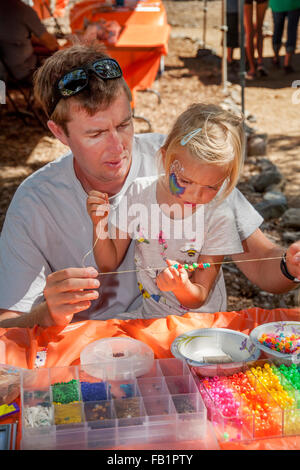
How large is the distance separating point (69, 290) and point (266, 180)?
4.03m

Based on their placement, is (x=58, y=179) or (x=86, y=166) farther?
(x=58, y=179)

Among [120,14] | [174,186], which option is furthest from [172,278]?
[120,14]

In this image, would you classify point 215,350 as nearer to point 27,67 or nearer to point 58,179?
point 58,179

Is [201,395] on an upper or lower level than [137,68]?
lower

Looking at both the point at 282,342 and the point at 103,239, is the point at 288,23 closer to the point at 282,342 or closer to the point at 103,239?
the point at 103,239

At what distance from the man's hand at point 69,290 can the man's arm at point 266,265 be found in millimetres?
670

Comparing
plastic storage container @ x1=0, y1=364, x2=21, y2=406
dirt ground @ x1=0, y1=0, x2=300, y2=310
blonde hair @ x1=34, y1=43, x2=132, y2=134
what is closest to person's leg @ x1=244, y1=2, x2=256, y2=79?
dirt ground @ x1=0, y1=0, x2=300, y2=310

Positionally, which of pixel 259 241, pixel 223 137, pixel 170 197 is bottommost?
pixel 259 241

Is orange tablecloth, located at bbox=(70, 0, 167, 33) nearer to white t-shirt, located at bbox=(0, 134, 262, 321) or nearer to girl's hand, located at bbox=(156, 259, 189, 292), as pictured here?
white t-shirt, located at bbox=(0, 134, 262, 321)

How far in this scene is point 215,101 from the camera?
4379mm

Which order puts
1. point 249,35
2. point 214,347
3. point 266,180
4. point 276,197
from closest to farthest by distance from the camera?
point 214,347
point 276,197
point 266,180
point 249,35

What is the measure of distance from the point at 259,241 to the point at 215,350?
1.82 feet

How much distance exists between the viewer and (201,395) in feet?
4.49
